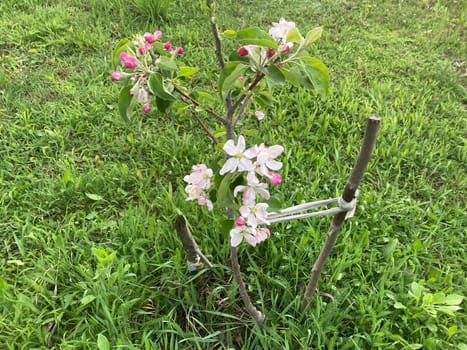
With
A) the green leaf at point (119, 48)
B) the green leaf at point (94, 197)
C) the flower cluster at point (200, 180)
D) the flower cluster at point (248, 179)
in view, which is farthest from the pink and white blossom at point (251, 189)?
the green leaf at point (94, 197)

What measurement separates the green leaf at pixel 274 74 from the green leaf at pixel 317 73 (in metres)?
0.06

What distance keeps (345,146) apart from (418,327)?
1.14 metres

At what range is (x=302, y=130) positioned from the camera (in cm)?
250

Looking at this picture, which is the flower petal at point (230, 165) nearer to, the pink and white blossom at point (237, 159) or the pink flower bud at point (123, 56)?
the pink and white blossom at point (237, 159)

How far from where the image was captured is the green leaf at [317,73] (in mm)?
991

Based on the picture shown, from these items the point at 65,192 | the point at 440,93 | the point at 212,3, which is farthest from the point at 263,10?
the point at 212,3

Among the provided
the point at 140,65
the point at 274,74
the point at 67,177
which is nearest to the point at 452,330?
the point at 274,74

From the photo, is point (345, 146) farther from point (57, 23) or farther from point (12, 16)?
point (12, 16)

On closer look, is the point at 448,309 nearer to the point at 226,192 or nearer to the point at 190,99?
the point at 226,192

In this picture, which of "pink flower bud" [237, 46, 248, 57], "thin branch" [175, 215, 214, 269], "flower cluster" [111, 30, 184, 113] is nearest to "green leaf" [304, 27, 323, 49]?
"pink flower bud" [237, 46, 248, 57]

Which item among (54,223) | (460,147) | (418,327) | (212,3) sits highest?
(212,3)

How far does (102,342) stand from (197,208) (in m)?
0.75

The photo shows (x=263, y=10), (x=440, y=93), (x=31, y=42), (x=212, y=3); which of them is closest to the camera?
(x=212, y=3)

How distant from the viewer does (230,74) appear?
3.24 feet
